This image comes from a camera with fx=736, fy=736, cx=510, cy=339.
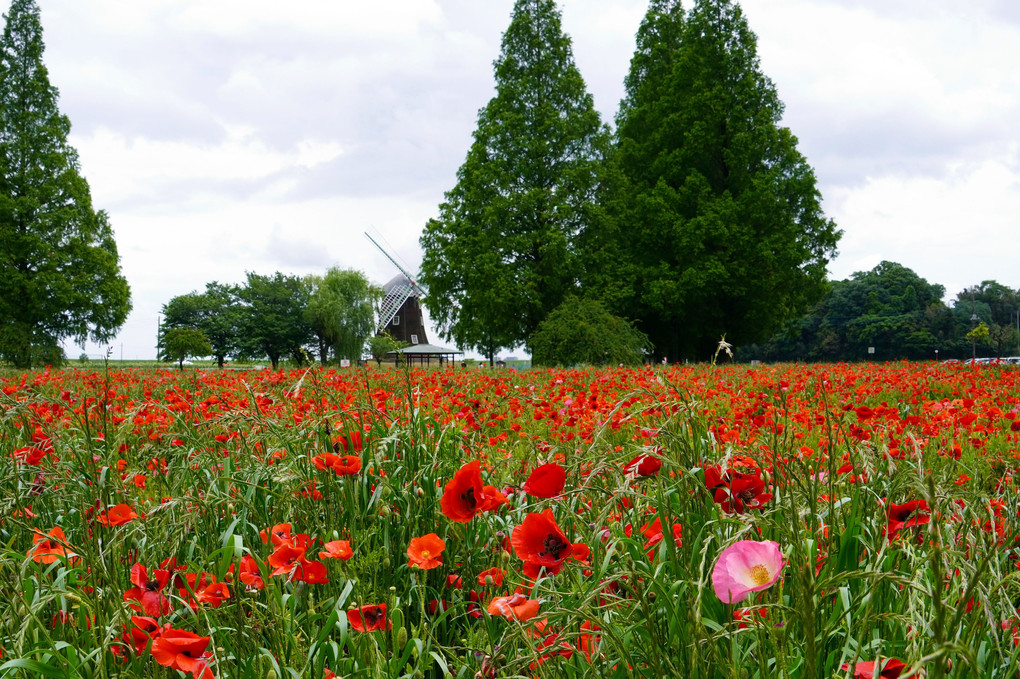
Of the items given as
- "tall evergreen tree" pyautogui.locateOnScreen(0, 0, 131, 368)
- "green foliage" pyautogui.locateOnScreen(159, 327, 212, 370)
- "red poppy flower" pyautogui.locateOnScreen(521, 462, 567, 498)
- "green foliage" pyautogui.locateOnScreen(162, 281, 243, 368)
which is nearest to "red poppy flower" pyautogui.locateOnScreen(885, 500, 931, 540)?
"red poppy flower" pyautogui.locateOnScreen(521, 462, 567, 498)

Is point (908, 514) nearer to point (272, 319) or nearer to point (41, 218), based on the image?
point (41, 218)

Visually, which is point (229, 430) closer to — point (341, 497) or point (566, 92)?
point (341, 497)

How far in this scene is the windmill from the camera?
6406cm

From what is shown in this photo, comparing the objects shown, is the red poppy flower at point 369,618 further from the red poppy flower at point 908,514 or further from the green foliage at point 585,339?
the green foliage at point 585,339

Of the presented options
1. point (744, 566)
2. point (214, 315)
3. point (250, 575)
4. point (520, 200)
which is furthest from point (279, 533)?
point (214, 315)

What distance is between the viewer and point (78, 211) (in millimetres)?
27844

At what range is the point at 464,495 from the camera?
5.43 ft

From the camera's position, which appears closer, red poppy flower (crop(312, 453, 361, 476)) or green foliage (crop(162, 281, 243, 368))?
red poppy flower (crop(312, 453, 361, 476))

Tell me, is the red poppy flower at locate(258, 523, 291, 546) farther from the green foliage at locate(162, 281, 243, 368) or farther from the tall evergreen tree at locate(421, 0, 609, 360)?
the green foliage at locate(162, 281, 243, 368)

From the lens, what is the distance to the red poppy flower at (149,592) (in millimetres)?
1729

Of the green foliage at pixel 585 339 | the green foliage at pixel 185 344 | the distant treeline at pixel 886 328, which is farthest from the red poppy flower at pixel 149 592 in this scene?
the distant treeline at pixel 886 328

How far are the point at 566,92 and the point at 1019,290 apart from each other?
3061 inches

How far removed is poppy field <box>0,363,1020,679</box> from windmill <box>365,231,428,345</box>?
61337 millimetres

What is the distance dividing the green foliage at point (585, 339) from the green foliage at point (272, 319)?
3481 centimetres
